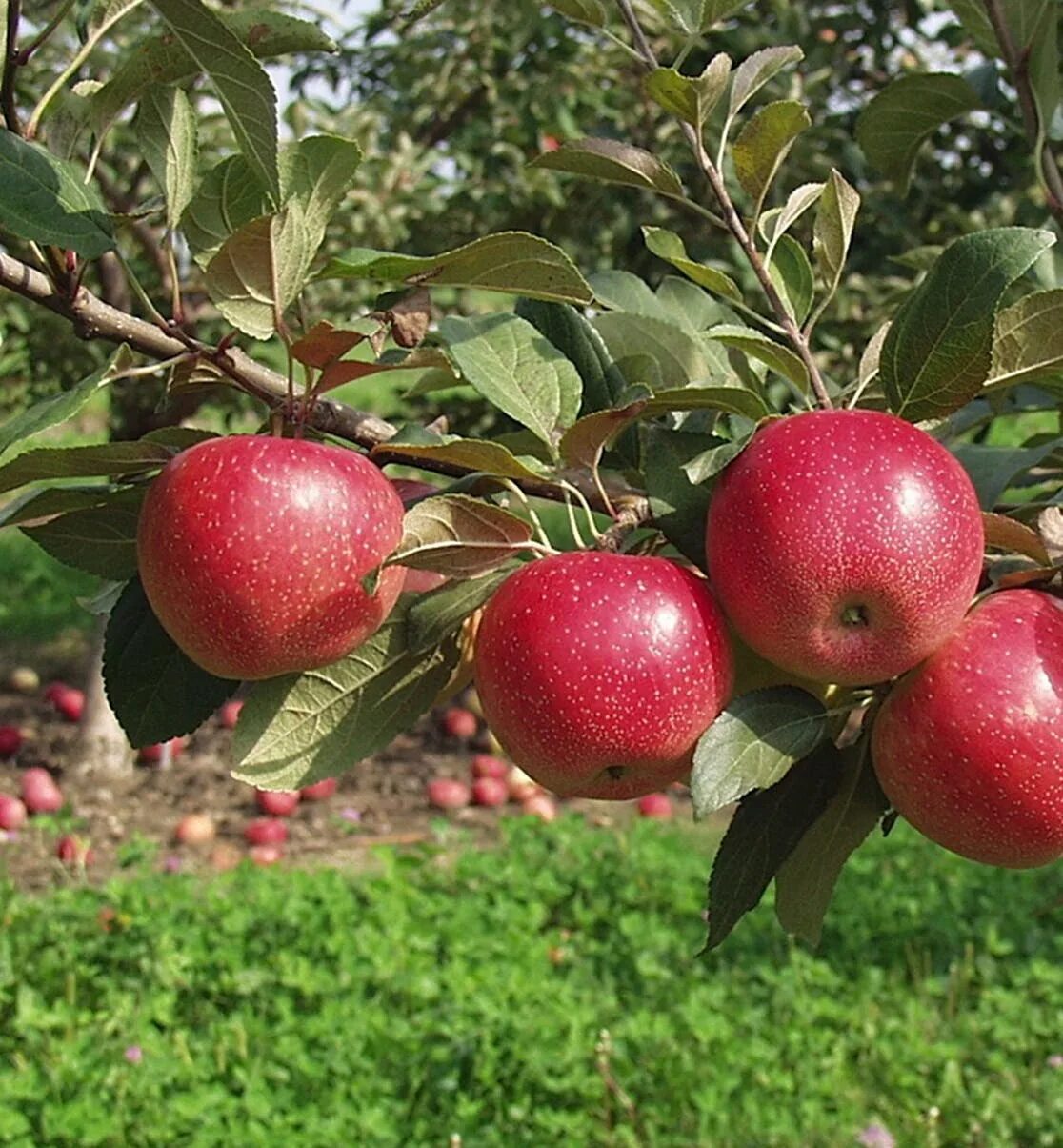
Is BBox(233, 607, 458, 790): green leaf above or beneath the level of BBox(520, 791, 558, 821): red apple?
above

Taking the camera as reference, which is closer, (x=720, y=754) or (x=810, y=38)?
(x=720, y=754)

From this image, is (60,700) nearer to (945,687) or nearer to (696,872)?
(696,872)

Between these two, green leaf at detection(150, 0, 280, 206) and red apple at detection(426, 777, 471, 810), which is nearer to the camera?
green leaf at detection(150, 0, 280, 206)

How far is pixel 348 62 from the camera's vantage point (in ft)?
12.6

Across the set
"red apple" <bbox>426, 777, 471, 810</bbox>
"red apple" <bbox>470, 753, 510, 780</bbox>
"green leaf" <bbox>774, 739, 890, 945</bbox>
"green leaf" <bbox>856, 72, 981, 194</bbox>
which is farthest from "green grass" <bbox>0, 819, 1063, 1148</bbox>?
"green leaf" <bbox>774, 739, 890, 945</bbox>

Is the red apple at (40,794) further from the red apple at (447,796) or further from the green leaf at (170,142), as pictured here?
the green leaf at (170,142)

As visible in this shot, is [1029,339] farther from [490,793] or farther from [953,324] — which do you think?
[490,793]

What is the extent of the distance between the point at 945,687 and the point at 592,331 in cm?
23

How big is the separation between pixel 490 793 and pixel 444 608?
348 centimetres

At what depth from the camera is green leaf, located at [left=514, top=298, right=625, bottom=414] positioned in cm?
67

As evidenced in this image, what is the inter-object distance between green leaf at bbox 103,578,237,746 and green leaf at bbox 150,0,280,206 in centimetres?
22

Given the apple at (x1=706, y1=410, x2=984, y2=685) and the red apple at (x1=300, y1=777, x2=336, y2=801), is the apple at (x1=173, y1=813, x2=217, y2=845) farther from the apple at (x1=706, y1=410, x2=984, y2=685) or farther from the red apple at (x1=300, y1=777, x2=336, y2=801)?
the apple at (x1=706, y1=410, x2=984, y2=685)

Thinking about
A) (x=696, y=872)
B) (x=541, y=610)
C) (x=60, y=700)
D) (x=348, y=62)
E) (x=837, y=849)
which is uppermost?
(x=541, y=610)

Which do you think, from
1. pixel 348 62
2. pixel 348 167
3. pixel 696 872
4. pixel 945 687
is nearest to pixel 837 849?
pixel 945 687
